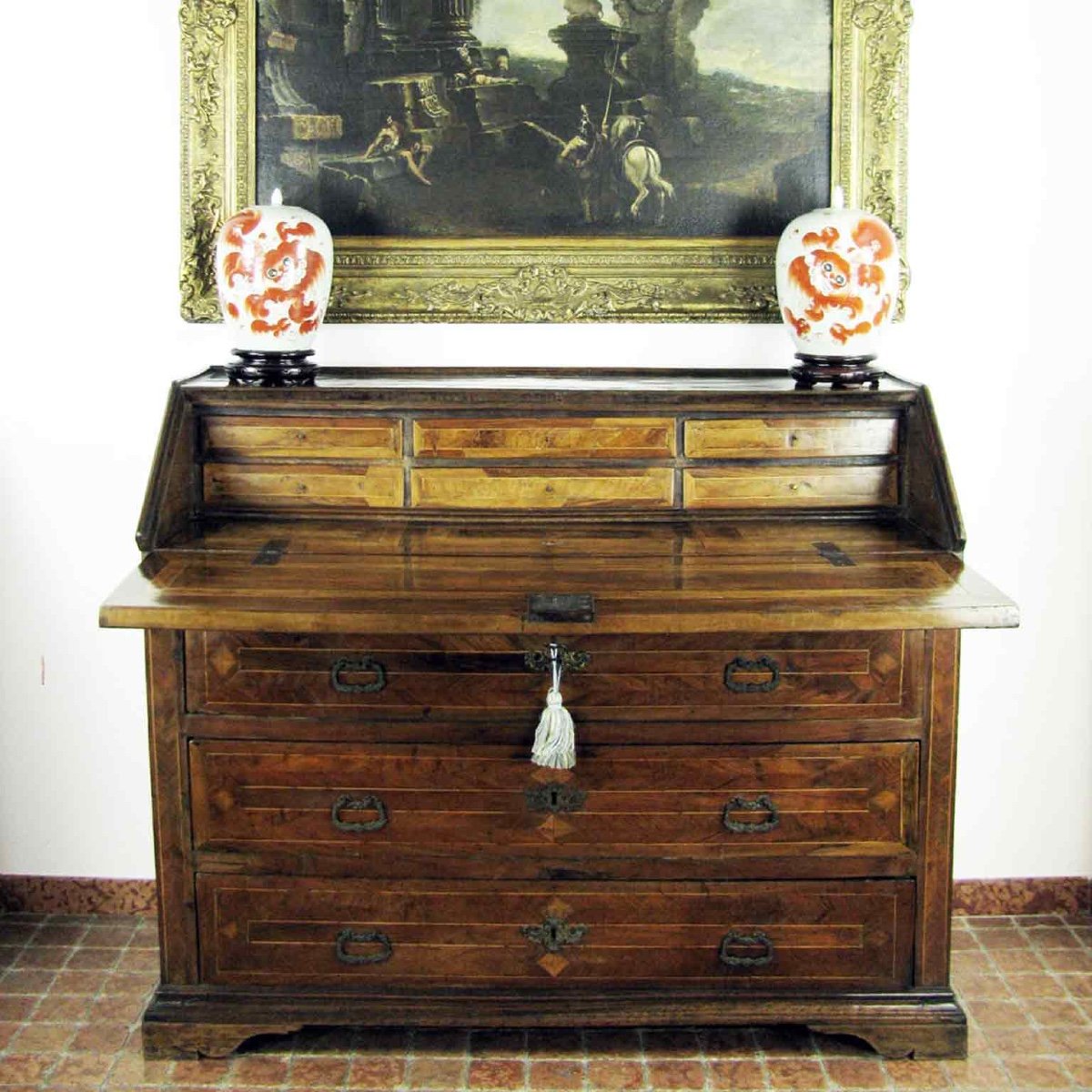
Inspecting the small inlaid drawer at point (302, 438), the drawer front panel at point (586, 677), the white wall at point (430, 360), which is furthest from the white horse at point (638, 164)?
the drawer front panel at point (586, 677)

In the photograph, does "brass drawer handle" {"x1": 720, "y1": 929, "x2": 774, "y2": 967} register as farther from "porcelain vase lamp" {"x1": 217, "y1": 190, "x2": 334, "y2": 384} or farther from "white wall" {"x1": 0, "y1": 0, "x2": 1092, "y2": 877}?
"porcelain vase lamp" {"x1": 217, "y1": 190, "x2": 334, "y2": 384}

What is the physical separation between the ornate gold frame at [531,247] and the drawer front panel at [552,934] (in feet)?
4.13

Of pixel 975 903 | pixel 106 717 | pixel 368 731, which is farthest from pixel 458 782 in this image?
pixel 975 903

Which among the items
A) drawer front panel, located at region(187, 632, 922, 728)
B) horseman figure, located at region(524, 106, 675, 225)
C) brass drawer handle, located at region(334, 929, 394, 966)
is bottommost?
brass drawer handle, located at region(334, 929, 394, 966)

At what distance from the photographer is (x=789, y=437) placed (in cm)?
331

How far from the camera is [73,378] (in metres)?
3.62

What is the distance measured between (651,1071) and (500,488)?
115cm

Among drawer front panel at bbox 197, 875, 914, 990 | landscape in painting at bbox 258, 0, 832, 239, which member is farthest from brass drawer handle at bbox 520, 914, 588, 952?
landscape in painting at bbox 258, 0, 832, 239

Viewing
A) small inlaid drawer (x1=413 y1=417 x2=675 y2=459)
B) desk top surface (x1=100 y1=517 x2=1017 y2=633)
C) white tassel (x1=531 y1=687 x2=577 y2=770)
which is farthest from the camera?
small inlaid drawer (x1=413 y1=417 x2=675 y2=459)

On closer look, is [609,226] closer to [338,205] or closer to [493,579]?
[338,205]

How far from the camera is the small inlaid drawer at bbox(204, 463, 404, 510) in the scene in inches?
130

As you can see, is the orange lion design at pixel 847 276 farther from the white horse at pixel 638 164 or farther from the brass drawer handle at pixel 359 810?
the brass drawer handle at pixel 359 810

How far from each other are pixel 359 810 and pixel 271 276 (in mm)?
1093

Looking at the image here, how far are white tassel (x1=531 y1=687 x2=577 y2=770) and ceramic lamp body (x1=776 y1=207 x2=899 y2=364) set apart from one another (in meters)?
0.99
